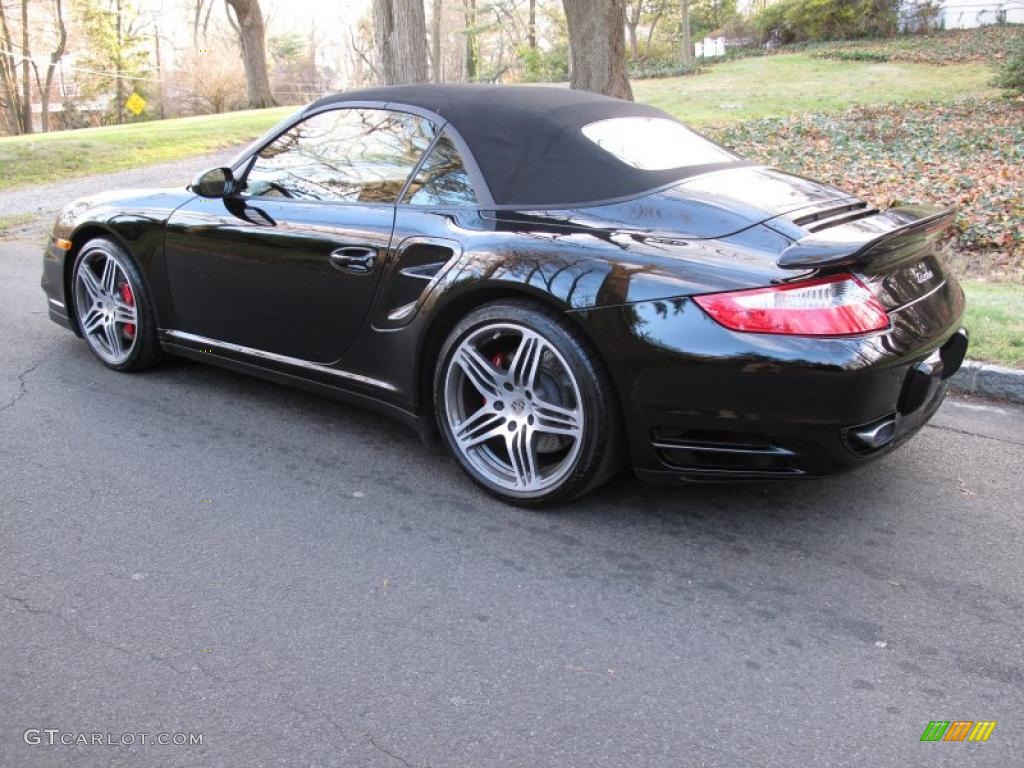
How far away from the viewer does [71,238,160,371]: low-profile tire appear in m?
4.70

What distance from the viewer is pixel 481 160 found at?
11.7ft

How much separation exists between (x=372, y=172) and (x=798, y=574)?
2.36m

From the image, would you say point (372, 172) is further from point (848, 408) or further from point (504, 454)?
point (848, 408)

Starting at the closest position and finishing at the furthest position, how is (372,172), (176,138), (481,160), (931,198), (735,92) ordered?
(481,160), (372,172), (931,198), (176,138), (735,92)

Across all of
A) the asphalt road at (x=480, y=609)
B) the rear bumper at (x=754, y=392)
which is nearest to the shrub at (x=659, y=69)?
the asphalt road at (x=480, y=609)

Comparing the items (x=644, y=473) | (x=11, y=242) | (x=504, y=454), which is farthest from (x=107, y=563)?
(x=11, y=242)

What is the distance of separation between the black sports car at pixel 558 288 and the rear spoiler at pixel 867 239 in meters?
0.01

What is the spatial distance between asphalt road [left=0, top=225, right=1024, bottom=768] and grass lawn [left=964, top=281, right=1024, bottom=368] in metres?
0.76

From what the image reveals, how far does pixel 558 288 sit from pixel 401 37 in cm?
930

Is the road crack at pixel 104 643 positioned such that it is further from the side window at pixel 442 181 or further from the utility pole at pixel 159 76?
the utility pole at pixel 159 76

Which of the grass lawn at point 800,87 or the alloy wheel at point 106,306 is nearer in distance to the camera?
the alloy wheel at point 106,306

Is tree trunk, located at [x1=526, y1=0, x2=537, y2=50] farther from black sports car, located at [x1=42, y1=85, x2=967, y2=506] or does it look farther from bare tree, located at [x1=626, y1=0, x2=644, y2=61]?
black sports car, located at [x1=42, y1=85, x2=967, y2=506]

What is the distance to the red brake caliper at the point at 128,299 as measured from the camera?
4750 mm

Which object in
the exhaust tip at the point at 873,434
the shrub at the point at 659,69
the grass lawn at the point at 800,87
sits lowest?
the exhaust tip at the point at 873,434
